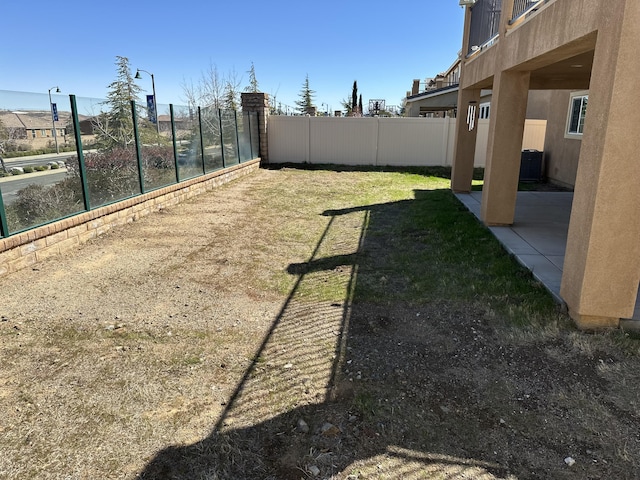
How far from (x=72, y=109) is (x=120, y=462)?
596cm

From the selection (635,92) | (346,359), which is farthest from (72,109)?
(635,92)

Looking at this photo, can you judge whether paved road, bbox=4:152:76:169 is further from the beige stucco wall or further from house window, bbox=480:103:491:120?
house window, bbox=480:103:491:120

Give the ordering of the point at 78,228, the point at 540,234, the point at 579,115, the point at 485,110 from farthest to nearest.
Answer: the point at 485,110, the point at 579,115, the point at 540,234, the point at 78,228

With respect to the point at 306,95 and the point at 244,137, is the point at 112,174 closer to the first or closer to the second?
the point at 244,137

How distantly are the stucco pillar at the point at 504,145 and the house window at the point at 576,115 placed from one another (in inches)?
229

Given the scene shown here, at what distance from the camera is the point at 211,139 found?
39.1 feet

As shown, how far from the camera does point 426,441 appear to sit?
2.63 m

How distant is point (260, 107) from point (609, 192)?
15.3 metres

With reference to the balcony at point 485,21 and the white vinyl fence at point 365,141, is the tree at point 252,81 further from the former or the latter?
the balcony at point 485,21

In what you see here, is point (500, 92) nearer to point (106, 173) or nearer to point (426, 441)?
point (426, 441)

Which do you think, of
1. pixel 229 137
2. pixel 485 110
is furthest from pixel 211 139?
pixel 485 110

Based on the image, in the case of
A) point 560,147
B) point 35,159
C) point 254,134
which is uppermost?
point 254,134

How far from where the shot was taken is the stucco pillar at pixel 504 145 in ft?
21.8

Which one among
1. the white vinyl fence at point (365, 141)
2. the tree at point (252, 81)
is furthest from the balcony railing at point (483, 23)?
the tree at point (252, 81)
